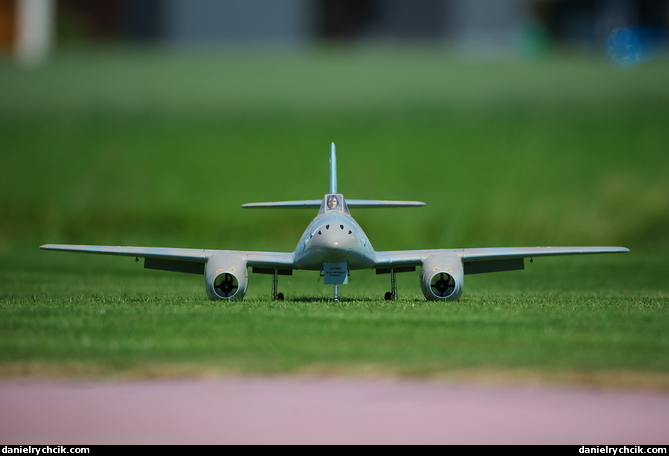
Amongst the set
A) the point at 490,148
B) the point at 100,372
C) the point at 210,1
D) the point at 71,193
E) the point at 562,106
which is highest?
the point at 210,1

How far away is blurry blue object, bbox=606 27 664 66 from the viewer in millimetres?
63031

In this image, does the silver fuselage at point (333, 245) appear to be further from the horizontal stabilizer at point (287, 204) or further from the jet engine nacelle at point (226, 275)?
the horizontal stabilizer at point (287, 204)

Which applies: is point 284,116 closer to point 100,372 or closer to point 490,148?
point 490,148

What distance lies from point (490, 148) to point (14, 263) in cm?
2056

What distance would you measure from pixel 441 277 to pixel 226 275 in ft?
12.6

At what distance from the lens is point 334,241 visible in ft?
60.1

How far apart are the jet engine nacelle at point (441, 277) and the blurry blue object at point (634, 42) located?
41451 mm

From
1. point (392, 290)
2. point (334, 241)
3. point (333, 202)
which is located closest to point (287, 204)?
point (333, 202)

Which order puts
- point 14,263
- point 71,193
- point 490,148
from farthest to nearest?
point 490,148
point 71,193
point 14,263

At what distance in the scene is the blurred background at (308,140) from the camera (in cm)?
3862

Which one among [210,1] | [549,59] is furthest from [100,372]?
[210,1]

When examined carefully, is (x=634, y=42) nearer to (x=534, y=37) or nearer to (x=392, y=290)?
(x=534, y=37)

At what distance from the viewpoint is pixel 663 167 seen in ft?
138

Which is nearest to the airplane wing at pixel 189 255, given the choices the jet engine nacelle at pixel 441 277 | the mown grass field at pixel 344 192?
the mown grass field at pixel 344 192
